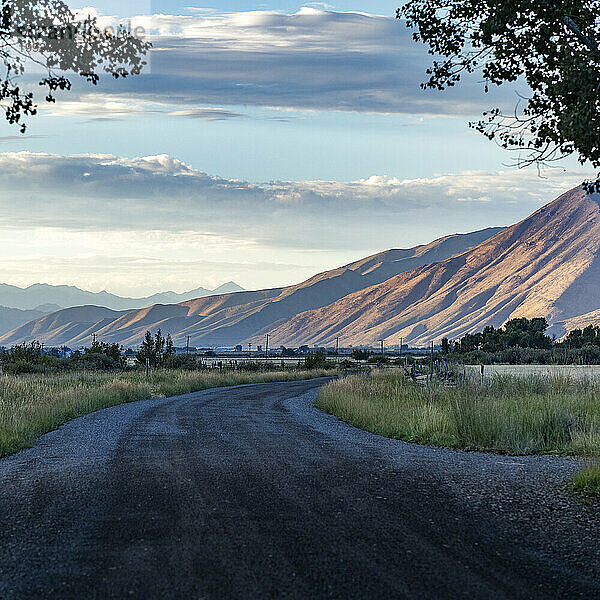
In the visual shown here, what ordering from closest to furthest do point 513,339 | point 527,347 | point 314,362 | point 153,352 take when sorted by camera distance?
point 153,352
point 527,347
point 513,339
point 314,362

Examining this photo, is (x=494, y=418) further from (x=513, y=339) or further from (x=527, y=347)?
(x=513, y=339)

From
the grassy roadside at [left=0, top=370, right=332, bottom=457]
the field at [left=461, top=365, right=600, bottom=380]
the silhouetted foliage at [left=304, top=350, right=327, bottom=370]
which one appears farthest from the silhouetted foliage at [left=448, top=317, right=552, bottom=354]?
the grassy roadside at [left=0, top=370, right=332, bottom=457]

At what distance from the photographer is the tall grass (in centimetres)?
1512

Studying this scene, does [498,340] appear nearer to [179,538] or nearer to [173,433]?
[173,433]

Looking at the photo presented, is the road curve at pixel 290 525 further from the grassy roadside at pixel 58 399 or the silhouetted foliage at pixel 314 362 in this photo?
the silhouetted foliage at pixel 314 362

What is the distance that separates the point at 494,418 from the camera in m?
16.2

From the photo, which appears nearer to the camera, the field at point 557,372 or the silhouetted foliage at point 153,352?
the field at point 557,372

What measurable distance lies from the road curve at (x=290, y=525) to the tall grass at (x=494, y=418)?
1.25 meters

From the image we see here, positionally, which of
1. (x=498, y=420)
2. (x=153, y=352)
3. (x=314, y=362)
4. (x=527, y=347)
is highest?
(x=498, y=420)

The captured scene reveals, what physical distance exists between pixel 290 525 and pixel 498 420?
28.6 ft

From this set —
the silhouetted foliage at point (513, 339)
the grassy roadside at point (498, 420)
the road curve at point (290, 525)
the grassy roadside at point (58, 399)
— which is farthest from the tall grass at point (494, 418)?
the silhouetted foliage at point (513, 339)

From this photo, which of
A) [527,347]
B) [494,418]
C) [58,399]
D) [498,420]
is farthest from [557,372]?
[527,347]

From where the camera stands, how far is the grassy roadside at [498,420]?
48.2 ft

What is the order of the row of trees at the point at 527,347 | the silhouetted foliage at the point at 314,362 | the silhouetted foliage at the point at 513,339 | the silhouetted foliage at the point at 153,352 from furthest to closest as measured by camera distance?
1. the silhouetted foliage at the point at 314,362
2. the silhouetted foliage at the point at 513,339
3. the silhouetted foliage at the point at 153,352
4. the row of trees at the point at 527,347
